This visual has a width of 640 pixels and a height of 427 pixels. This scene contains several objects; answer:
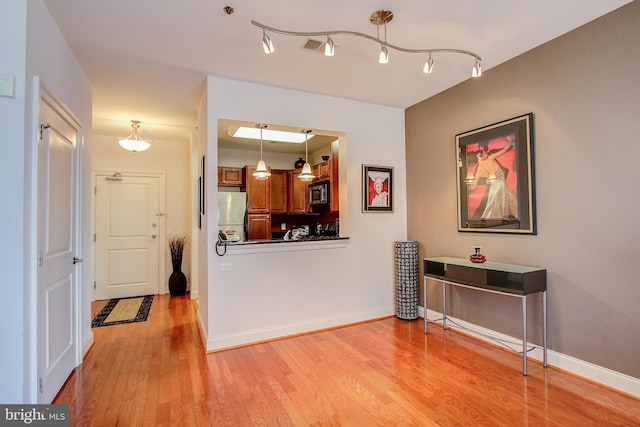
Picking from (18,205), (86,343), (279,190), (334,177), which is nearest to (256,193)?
(279,190)

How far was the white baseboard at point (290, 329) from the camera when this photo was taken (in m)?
3.17

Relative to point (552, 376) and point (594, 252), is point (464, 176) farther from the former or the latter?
point (552, 376)

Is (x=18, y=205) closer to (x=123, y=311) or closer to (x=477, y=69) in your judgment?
(x=477, y=69)

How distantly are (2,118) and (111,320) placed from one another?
10.8 ft

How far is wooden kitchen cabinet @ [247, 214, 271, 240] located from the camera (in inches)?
227

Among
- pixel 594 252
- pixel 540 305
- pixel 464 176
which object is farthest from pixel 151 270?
pixel 594 252

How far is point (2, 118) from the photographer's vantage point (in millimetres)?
1671

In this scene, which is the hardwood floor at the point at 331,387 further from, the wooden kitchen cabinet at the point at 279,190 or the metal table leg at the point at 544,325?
the wooden kitchen cabinet at the point at 279,190

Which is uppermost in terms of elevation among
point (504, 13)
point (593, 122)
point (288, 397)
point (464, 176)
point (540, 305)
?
point (504, 13)

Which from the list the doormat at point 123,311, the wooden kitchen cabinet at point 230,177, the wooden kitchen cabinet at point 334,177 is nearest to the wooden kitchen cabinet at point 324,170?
the wooden kitchen cabinet at point 334,177

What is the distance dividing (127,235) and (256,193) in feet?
7.71

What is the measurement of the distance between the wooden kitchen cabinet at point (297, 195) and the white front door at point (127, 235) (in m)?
2.43

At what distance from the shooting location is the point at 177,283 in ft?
17.8

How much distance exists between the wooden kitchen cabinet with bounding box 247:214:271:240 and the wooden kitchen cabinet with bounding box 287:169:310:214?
0.55 metres
